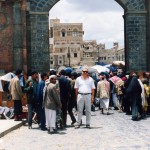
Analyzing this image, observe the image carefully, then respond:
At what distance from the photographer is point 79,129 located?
1255 centimetres

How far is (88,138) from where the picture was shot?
10.7 metres

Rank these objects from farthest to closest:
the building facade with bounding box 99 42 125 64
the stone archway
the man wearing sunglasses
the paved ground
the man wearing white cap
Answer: the building facade with bounding box 99 42 125 64
the stone archway
the man wearing sunglasses
the man wearing white cap
the paved ground

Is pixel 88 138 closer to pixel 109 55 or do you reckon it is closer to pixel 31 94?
pixel 31 94

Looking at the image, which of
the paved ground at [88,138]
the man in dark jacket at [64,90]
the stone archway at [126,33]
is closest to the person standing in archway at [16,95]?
the paved ground at [88,138]

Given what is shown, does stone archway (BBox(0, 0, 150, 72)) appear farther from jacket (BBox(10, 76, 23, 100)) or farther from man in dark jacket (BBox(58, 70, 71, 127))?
man in dark jacket (BBox(58, 70, 71, 127))

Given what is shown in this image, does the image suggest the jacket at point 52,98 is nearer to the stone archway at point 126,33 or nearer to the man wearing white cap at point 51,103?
the man wearing white cap at point 51,103

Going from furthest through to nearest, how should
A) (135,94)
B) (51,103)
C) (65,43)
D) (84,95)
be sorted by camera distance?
(65,43), (135,94), (84,95), (51,103)

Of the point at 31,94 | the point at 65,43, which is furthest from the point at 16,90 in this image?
the point at 65,43

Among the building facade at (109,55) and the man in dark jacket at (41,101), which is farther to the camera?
the building facade at (109,55)

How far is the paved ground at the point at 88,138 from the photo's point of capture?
9.52m

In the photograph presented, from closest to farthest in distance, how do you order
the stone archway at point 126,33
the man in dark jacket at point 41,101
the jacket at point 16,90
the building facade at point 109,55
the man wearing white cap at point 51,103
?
the man wearing white cap at point 51,103 < the man in dark jacket at point 41,101 < the jacket at point 16,90 < the stone archway at point 126,33 < the building facade at point 109,55

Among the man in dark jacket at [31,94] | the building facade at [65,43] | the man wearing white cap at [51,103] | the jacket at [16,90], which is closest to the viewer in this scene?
the man wearing white cap at [51,103]

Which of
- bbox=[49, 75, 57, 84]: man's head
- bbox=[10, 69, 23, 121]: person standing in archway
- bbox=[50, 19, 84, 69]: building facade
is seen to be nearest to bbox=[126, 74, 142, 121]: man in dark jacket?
bbox=[10, 69, 23, 121]: person standing in archway

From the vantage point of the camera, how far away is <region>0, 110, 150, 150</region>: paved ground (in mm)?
9523
